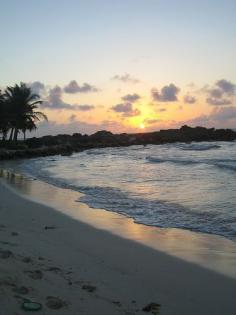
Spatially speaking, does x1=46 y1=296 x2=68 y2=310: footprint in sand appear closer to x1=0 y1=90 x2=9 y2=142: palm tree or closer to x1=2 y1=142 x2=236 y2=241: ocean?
x1=2 y1=142 x2=236 y2=241: ocean

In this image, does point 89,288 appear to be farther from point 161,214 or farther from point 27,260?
point 161,214

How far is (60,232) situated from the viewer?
9758 millimetres

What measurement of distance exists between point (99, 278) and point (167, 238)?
3467 millimetres

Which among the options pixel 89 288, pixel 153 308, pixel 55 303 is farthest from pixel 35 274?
pixel 153 308

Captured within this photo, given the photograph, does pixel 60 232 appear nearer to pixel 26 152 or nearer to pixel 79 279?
pixel 79 279

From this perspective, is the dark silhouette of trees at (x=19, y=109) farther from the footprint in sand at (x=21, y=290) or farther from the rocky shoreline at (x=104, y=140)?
the footprint in sand at (x=21, y=290)

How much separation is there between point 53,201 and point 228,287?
30.6 feet

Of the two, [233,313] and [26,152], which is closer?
[233,313]

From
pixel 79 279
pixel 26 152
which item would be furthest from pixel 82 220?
pixel 26 152

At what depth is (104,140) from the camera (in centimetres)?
7894

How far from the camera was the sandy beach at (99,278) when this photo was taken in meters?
4.99

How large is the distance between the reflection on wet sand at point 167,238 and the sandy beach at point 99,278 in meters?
0.33

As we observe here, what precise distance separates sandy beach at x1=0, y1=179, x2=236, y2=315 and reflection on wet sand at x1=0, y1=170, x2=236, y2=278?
1.08 feet

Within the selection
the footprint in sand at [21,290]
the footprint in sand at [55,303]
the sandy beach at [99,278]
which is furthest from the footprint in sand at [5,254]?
the footprint in sand at [55,303]
